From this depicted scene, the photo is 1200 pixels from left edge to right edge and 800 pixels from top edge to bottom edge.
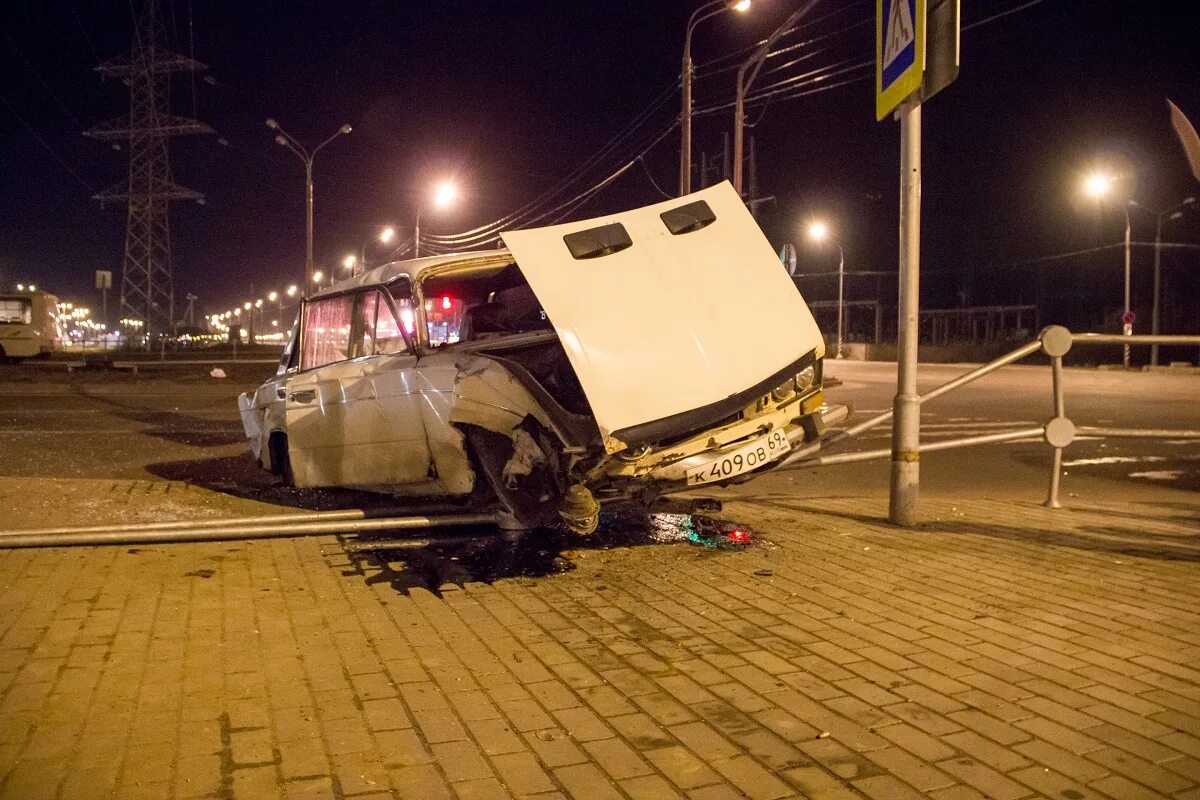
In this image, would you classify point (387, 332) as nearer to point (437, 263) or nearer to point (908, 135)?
point (437, 263)

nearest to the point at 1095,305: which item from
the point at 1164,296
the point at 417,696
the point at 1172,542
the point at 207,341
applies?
the point at 1164,296

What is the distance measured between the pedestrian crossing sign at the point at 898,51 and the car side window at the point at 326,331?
4455 mm

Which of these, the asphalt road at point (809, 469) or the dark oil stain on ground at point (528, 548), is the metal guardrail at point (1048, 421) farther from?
the asphalt road at point (809, 469)

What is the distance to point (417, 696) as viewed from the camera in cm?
379

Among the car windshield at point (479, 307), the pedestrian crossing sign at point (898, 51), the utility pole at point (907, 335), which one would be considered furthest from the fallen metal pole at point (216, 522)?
the pedestrian crossing sign at point (898, 51)

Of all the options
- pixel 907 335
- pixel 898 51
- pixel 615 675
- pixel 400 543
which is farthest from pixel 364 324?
pixel 898 51

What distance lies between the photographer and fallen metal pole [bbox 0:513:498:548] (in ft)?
19.9

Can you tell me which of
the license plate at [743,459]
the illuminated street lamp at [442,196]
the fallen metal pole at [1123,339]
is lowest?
the license plate at [743,459]

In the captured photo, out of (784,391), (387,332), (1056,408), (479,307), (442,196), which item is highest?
(442,196)

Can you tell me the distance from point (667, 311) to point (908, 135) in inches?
107

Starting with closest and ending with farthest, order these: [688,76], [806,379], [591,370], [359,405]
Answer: [591,370], [806,379], [359,405], [688,76]

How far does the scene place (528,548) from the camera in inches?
253

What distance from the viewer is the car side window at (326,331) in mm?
7785

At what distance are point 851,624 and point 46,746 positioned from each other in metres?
3.46
